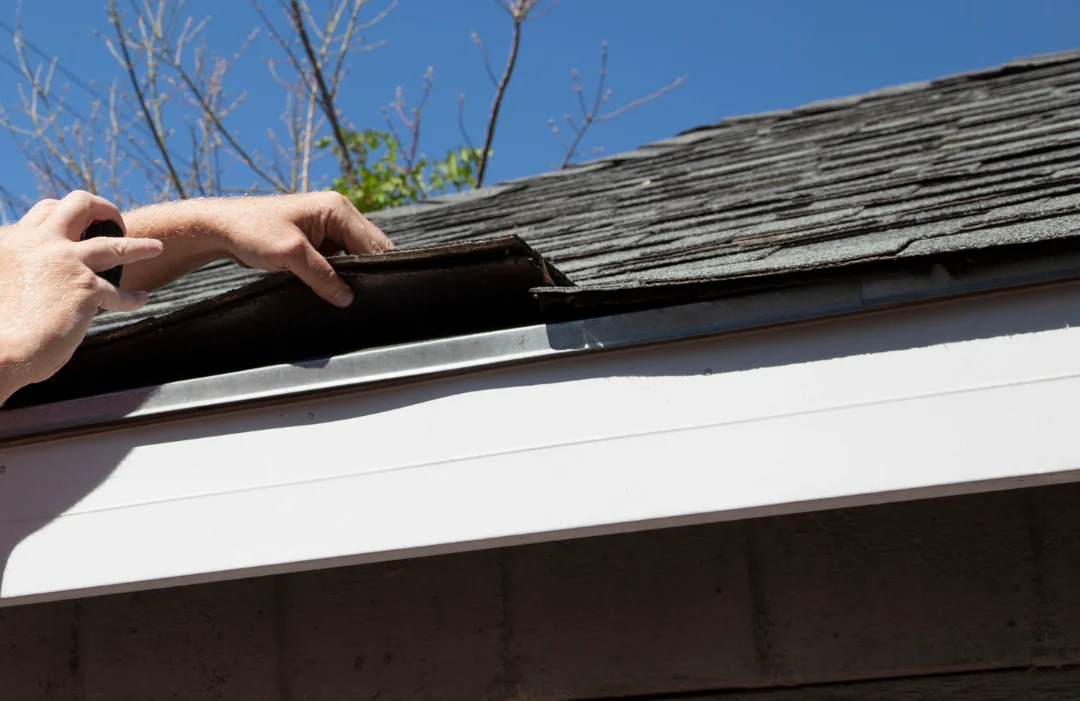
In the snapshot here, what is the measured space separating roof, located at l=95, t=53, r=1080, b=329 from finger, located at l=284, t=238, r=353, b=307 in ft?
1.47

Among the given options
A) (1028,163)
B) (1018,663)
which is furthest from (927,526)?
(1028,163)

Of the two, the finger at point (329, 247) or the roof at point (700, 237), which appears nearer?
the roof at point (700, 237)

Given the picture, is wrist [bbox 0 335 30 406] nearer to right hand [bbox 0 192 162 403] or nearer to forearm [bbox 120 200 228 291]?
right hand [bbox 0 192 162 403]

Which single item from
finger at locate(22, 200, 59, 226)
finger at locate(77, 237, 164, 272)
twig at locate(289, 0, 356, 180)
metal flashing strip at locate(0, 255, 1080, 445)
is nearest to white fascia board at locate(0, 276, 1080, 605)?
metal flashing strip at locate(0, 255, 1080, 445)

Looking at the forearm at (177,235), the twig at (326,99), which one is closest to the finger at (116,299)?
the forearm at (177,235)

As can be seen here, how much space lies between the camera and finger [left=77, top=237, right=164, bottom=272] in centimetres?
189

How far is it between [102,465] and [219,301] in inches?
15.1

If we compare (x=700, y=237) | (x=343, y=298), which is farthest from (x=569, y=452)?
(x=700, y=237)

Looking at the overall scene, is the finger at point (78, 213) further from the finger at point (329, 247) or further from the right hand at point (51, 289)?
the finger at point (329, 247)

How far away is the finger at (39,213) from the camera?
1989 mm

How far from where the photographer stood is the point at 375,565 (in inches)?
90.5

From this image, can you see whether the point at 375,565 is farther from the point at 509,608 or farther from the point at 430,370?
the point at 430,370

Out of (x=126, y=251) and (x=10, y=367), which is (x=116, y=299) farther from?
(x=10, y=367)

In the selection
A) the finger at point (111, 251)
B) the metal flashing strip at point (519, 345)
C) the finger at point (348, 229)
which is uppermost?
the finger at point (348, 229)
